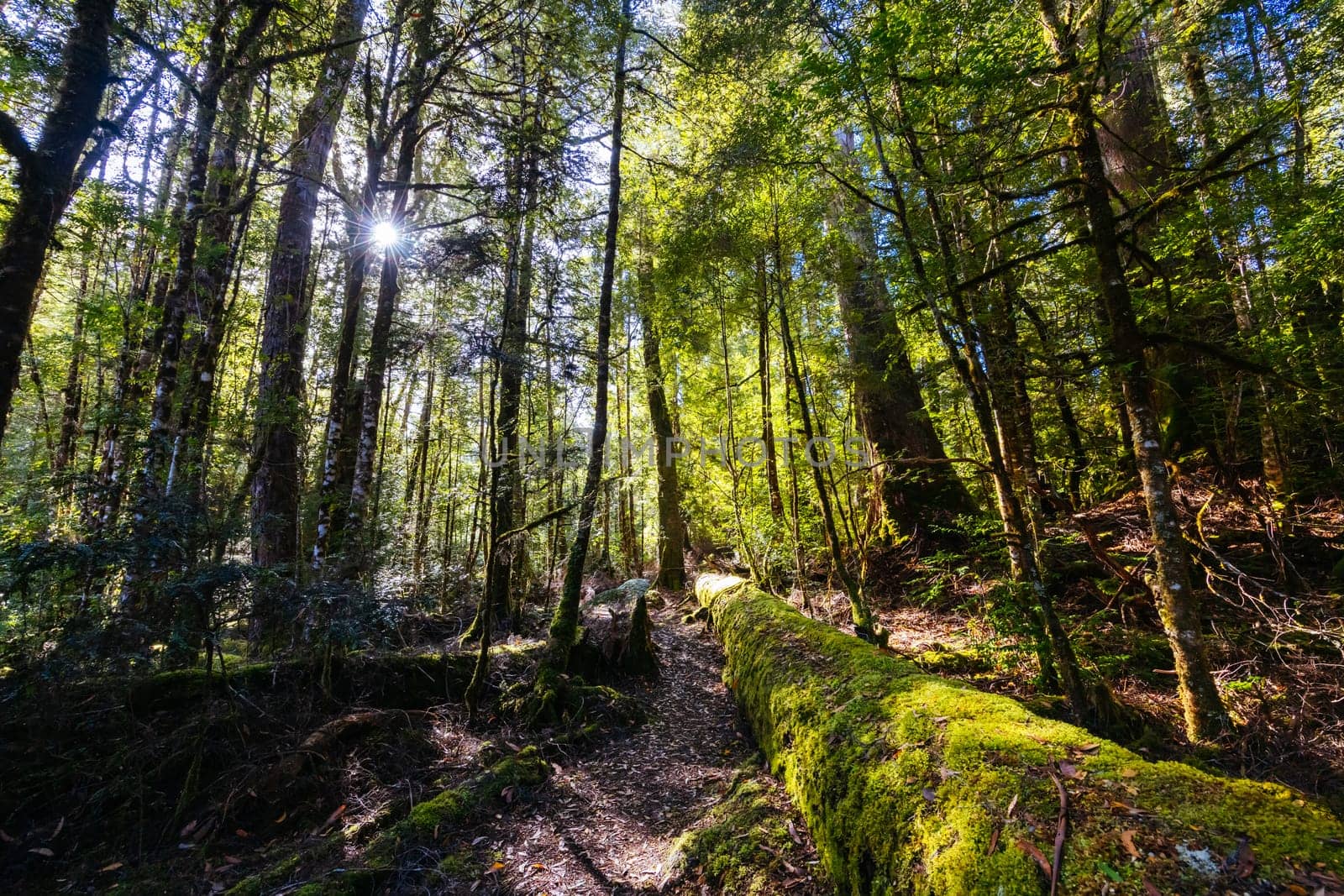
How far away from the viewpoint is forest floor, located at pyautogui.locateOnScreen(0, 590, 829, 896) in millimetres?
3090

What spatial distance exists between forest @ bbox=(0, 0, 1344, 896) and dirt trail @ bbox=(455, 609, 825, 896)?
39 millimetres

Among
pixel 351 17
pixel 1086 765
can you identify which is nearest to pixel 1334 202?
pixel 1086 765

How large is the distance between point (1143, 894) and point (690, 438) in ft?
47.9

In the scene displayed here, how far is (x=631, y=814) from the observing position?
3.97m

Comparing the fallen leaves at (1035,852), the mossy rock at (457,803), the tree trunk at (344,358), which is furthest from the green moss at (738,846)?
the tree trunk at (344,358)

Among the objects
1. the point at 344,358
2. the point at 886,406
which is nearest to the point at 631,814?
the point at 344,358

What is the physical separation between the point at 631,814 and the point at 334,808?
2404 millimetres

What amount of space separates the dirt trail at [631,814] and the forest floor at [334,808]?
16 mm

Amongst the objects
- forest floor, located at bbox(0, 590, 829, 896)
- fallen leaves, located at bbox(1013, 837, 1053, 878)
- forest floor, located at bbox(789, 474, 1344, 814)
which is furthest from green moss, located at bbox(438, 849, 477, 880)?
forest floor, located at bbox(789, 474, 1344, 814)

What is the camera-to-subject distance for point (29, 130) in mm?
7082

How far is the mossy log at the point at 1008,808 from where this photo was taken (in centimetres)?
155

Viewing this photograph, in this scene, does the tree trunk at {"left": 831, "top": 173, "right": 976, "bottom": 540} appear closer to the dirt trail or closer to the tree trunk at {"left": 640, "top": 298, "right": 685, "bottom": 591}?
the dirt trail

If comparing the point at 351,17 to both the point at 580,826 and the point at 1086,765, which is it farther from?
the point at 1086,765

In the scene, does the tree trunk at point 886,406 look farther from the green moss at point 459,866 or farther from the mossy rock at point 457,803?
the green moss at point 459,866
